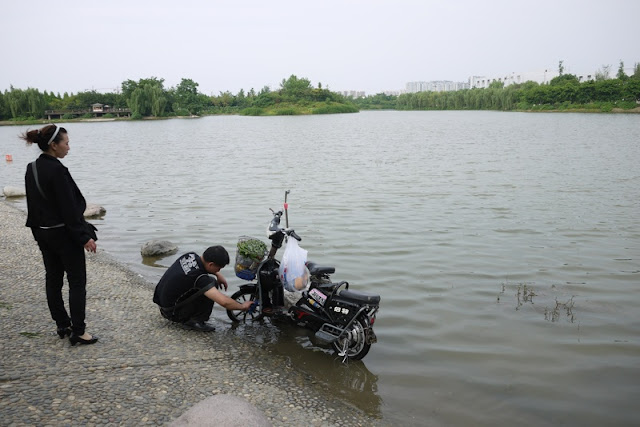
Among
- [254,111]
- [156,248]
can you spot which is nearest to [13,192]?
[156,248]

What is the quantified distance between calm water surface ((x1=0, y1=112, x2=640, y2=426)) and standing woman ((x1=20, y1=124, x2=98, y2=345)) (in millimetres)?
2309

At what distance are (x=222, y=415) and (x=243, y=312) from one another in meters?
3.45

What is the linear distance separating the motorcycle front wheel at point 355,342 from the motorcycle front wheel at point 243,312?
Result: 1.26 metres

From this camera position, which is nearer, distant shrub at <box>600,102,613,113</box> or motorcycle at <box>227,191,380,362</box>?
motorcycle at <box>227,191,380,362</box>

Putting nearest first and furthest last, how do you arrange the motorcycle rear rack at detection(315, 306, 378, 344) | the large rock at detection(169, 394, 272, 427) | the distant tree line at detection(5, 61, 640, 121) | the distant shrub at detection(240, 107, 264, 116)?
1. the large rock at detection(169, 394, 272, 427)
2. the motorcycle rear rack at detection(315, 306, 378, 344)
3. the distant tree line at detection(5, 61, 640, 121)
4. the distant shrub at detection(240, 107, 264, 116)

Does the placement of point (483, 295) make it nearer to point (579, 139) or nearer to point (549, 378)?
Result: point (549, 378)

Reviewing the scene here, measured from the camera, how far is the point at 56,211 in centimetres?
491

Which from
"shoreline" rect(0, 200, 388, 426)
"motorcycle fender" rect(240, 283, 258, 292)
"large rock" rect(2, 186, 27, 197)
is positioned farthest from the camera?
"large rock" rect(2, 186, 27, 197)

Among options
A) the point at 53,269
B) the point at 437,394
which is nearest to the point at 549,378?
the point at 437,394

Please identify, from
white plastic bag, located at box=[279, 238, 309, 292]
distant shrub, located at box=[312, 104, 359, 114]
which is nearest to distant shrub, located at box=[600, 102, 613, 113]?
distant shrub, located at box=[312, 104, 359, 114]

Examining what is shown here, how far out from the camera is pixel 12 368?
473 centimetres

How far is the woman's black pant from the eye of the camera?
494cm

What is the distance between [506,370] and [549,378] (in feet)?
1.54

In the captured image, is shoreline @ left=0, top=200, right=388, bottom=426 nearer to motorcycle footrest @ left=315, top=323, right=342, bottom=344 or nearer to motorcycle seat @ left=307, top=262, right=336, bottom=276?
motorcycle footrest @ left=315, top=323, right=342, bottom=344
